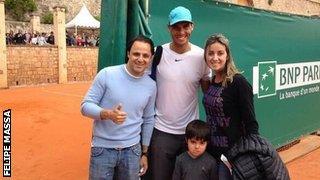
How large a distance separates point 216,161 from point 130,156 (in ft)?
2.18

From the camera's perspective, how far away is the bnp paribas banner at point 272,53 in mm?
4574

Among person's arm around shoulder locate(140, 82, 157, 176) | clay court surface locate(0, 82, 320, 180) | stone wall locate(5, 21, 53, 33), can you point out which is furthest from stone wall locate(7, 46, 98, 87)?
person's arm around shoulder locate(140, 82, 157, 176)

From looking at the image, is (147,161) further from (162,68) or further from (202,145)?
(162,68)

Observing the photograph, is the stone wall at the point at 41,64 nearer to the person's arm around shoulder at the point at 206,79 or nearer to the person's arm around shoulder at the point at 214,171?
the person's arm around shoulder at the point at 206,79

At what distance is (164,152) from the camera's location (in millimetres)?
3254

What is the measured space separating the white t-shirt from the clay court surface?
3.11 m

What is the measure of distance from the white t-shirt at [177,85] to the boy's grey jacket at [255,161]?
51 centimetres

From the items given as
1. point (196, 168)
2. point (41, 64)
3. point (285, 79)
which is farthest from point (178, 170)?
point (41, 64)

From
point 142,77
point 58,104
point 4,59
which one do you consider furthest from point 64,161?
point 4,59

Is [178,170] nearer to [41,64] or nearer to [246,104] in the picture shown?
[246,104]

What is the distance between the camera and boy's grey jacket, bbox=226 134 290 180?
2.83m

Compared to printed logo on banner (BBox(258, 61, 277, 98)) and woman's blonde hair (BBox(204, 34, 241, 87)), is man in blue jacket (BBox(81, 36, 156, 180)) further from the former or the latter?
printed logo on banner (BBox(258, 61, 277, 98))

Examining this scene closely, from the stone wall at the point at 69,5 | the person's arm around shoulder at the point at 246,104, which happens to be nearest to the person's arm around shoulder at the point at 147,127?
the person's arm around shoulder at the point at 246,104

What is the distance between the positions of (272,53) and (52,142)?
15.6 ft
